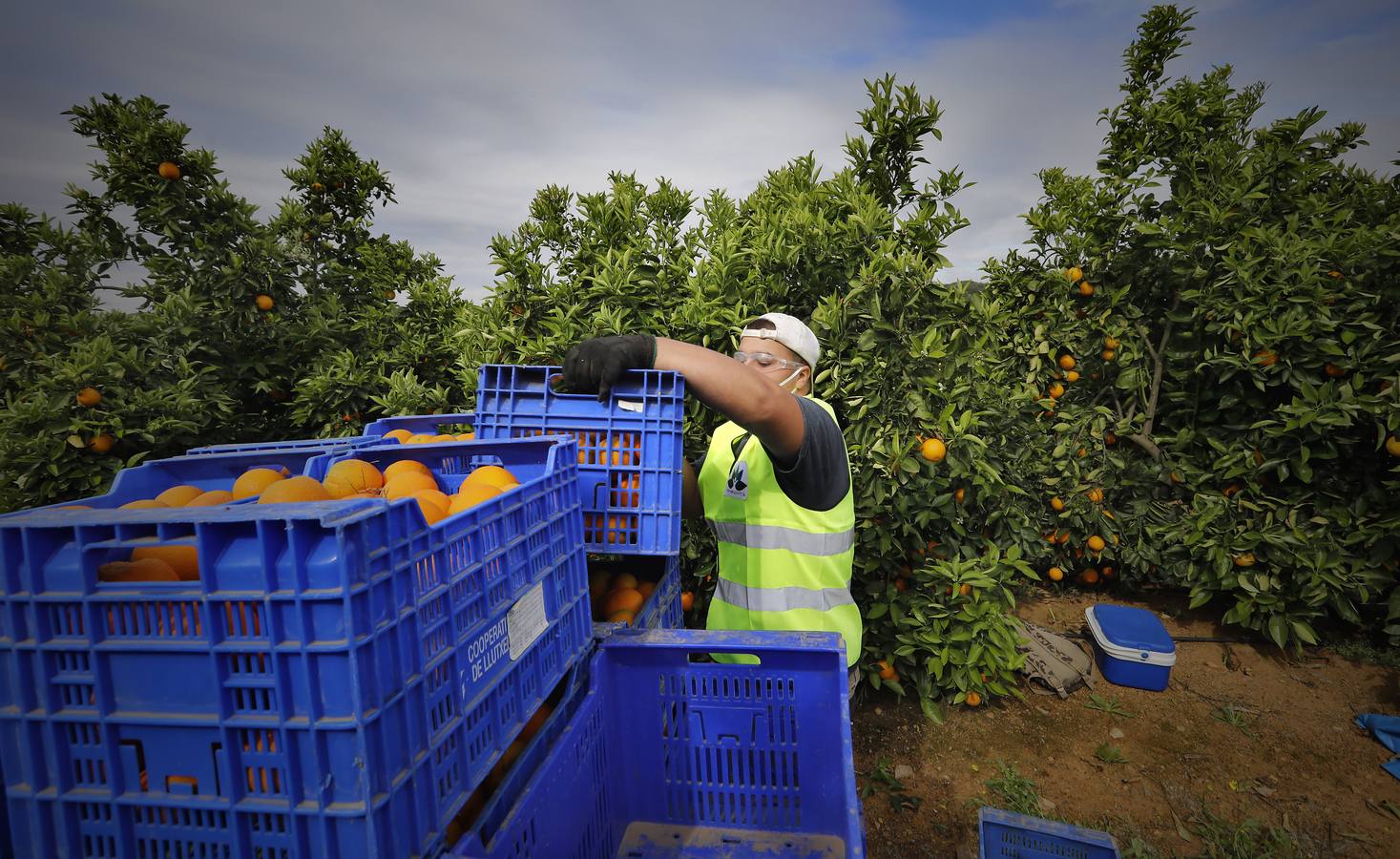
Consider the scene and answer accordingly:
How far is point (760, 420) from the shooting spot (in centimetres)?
198

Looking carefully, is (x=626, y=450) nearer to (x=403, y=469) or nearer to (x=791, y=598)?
(x=403, y=469)

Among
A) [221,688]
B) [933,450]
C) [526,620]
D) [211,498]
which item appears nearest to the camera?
[221,688]

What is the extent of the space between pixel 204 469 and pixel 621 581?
4.44ft

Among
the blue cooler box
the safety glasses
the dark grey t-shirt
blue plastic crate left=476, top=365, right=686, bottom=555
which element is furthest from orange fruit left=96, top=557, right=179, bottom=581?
the blue cooler box

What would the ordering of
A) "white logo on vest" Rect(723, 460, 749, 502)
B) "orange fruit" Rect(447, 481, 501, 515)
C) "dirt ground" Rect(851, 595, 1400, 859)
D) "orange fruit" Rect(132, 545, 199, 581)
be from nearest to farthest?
"orange fruit" Rect(132, 545, 199, 581) → "orange fruit" Rect(447, 481, 501, 515) → "white logo on vest" Rect(723, 460, 749, 502) → "dirt ground" Rect(851, 595, 1400, 859)

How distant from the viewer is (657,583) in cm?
232

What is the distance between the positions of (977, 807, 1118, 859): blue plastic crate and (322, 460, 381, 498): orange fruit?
7.87 feet

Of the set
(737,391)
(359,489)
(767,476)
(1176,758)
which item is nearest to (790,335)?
(767,476)

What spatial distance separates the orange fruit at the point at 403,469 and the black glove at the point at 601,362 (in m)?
0.49

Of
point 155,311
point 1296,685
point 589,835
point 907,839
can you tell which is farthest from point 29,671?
point 1296,685

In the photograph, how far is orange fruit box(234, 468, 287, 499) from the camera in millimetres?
1639

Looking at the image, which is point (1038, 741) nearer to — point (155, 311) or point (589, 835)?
point (589, 835)

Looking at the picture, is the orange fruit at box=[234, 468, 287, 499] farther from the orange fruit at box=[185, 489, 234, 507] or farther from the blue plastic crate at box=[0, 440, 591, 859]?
the blue plastic crate at box=[0, 440, 591, 859]

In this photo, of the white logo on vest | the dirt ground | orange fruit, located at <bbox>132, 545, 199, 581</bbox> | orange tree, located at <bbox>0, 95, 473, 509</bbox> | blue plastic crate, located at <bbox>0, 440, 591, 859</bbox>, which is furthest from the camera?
orange tree, located at <bbox>0, 95, 473, 509</bbox>
